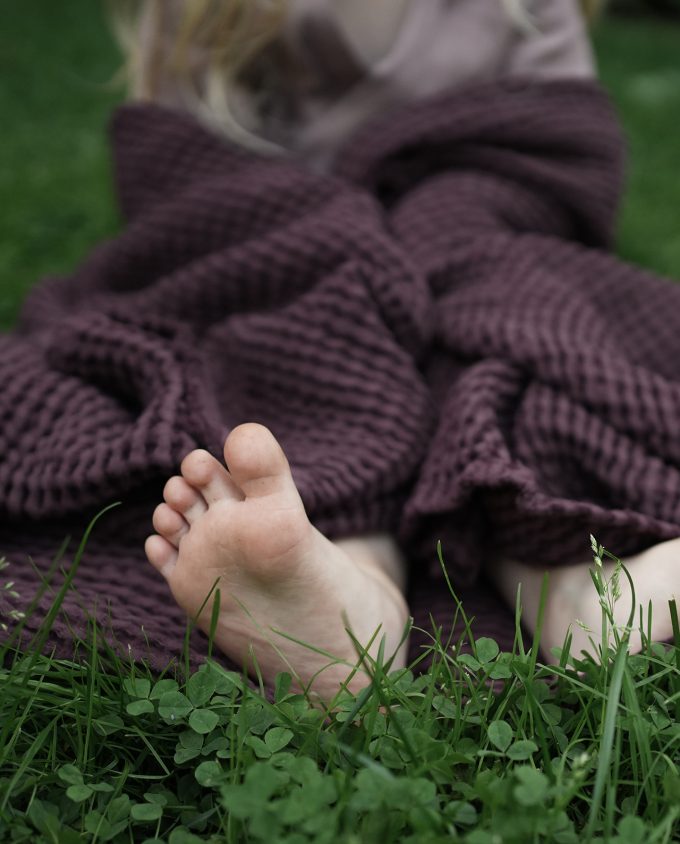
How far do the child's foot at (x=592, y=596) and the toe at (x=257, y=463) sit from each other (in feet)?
1.03

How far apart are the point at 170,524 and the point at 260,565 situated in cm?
11

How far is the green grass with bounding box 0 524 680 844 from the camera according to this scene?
64 centimetres

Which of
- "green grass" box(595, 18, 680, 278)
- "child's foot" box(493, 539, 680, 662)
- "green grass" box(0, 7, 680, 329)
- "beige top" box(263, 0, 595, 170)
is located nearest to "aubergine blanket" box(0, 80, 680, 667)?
"child's foot" box(493, 539, 680, 662)

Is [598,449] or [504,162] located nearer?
[598,449]

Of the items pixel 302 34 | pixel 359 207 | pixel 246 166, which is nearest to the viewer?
pixel 359 207

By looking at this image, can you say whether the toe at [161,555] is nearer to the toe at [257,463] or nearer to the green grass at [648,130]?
the toe at [257,463]

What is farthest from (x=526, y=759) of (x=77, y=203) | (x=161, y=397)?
(x=77, y=203)

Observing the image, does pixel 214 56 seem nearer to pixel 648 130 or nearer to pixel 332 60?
pixel 332 60

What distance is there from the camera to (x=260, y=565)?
0.81 metres

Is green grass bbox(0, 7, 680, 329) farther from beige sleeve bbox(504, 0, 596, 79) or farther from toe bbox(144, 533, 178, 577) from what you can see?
toe bbox(144, 533, 178, 577)

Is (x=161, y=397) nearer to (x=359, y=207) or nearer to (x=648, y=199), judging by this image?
(x=359, y=207)

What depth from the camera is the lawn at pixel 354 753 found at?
640 mm

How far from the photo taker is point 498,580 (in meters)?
1.09

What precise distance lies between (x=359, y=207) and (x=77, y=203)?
124 centimetres
